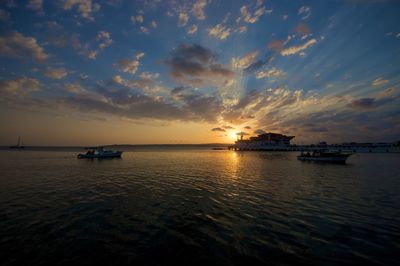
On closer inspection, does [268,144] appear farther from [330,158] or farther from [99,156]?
[99,156]

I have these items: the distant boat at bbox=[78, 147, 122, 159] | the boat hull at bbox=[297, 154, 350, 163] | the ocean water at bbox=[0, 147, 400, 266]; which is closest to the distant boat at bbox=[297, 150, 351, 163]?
the boat hull at bbox=[297, 154, 350, 163]

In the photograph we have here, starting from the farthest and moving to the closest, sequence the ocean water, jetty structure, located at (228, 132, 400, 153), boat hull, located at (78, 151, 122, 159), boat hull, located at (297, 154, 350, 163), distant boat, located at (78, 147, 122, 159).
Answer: jetty structure, located at (228, 132, 400, 153) → distant boat, located at (78, 147, 122, 159) → boat hull, located at (78, 151, 122, 159) → boat hull, located at (297, 154, 350, 163) → the ocean water

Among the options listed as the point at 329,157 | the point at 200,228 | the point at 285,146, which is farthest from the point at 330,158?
the point at 285,146

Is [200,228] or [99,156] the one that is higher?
[99,156]

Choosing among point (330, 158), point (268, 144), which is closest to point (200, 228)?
point (330, 158)

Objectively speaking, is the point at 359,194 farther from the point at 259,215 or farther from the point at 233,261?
the point at 233,261

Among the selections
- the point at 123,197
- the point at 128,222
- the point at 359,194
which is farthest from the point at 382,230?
the point at 123,197

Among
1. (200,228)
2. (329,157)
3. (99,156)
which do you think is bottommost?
(200,228)

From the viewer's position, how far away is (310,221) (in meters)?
11.5

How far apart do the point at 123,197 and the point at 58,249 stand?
8.91 meters

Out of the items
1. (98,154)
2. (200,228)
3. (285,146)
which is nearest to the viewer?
(200,228)

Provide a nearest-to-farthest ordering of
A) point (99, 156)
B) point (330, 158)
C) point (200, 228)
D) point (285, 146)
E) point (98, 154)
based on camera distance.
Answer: point (200, 228), point (330, 158), point (98, 154), point (99, 156), point (285, 146)

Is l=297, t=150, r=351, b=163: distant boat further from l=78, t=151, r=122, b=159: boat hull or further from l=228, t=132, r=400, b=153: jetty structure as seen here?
l=228, t=132, r=400, b=153: jetty structure

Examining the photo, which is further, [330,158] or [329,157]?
[329,157]
